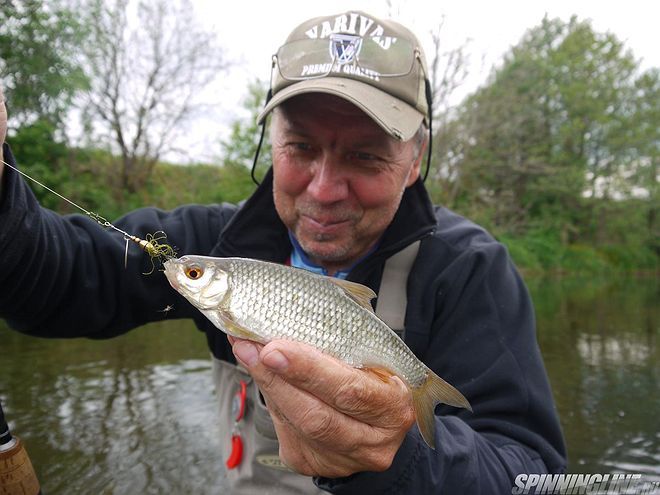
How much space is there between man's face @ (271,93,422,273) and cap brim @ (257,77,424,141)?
7cm

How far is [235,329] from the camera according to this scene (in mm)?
1628

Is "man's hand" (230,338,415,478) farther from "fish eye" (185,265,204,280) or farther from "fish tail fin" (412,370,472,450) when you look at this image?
"fish eye" (185,265,204,280)

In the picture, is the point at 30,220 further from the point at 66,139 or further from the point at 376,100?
the point at 66,139

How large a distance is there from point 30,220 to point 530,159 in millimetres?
27879

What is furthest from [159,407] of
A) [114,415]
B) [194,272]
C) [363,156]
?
[194,272]

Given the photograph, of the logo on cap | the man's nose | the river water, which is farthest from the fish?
the river water

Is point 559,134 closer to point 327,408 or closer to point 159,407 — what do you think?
point 159,407

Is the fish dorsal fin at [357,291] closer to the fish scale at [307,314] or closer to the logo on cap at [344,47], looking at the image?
the fish scale at [307,314]

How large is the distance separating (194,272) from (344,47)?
4.49 ft

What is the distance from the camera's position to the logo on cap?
2.44 metres

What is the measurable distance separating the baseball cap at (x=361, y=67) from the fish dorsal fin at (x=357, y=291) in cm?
81

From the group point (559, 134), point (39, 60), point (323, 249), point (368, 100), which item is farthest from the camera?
point (559, 134)

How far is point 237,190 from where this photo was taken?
2398cm

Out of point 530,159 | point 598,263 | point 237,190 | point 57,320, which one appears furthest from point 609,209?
point 57,320
